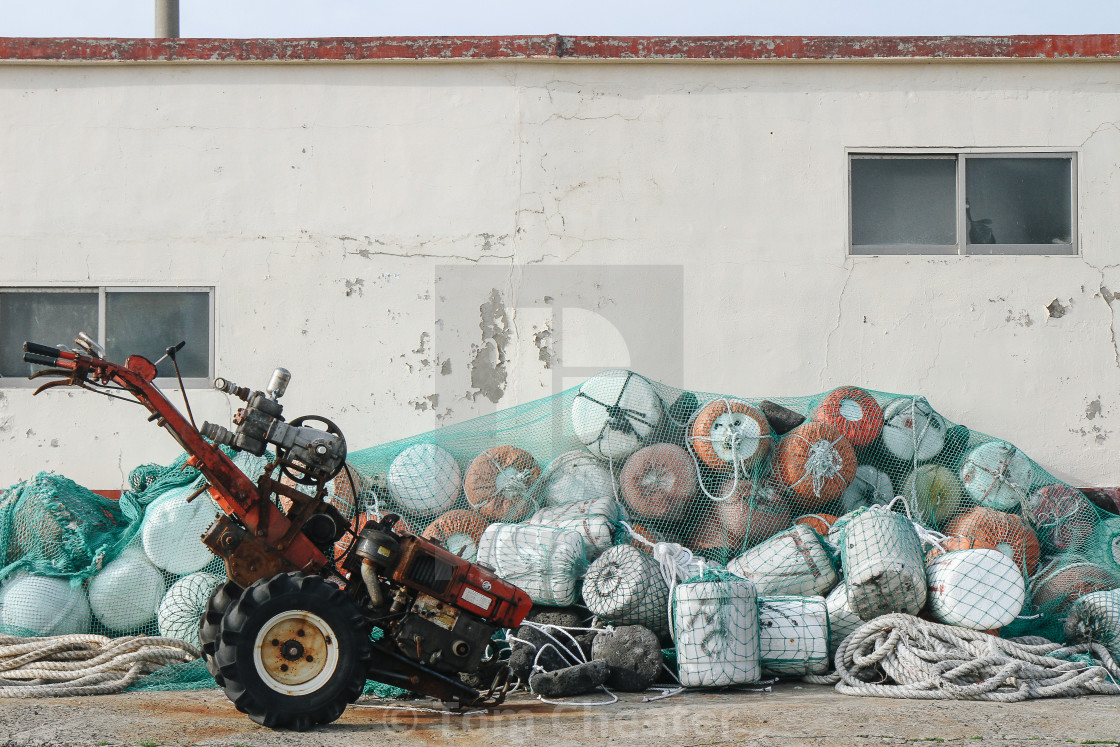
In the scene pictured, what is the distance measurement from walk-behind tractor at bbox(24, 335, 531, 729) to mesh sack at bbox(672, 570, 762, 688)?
1031 mm

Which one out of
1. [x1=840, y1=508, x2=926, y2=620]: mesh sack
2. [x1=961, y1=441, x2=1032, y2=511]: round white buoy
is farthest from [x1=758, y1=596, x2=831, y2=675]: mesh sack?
[x1=961, y1=441, x2=1032, y2=511]: round white buoy

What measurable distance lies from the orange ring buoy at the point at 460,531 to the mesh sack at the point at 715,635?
1.55 m

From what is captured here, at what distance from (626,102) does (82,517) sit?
4.80m

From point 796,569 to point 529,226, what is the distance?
10.4 ft

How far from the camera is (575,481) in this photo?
7035mm

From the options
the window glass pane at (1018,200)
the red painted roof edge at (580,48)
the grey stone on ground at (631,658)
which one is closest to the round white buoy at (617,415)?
the grey stone on ground at (631,658)

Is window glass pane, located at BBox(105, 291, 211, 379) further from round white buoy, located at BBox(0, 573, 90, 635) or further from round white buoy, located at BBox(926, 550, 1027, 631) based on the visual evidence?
round white buoy, located at BBox(926, 550, 1027, 631)

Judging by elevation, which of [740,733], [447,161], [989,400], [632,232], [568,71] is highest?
[568,71]

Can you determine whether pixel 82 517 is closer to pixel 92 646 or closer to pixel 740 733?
pixel 92 646

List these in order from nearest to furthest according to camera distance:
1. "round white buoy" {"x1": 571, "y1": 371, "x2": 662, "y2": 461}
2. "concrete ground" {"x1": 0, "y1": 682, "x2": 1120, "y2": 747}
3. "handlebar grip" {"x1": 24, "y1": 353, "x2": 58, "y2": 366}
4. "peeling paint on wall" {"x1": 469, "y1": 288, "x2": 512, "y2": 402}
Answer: "concrete ground" {"x1": 0, "y1": 682, "x2": 1120, "y2": 747}
"handlebar grip" {"x1": 24, "y1": 353, "x2": 58, "y2": 366}
"round white buoy" {"x1": 571, "y1": 371, "x2": 662, "y2": 461}
"peeling paint on wall" {"x1": 469, "y1": 288, "x2": 512, "y2": 402}

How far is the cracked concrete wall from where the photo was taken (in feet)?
25.4

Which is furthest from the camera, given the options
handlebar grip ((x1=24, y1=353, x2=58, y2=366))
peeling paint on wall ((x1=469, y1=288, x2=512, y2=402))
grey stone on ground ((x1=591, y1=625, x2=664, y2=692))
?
peeling paint on wall ((x1=469, y1=288, x2=512, y2=402))

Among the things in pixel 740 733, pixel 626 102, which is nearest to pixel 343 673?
pixel 740 733

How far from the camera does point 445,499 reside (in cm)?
705
